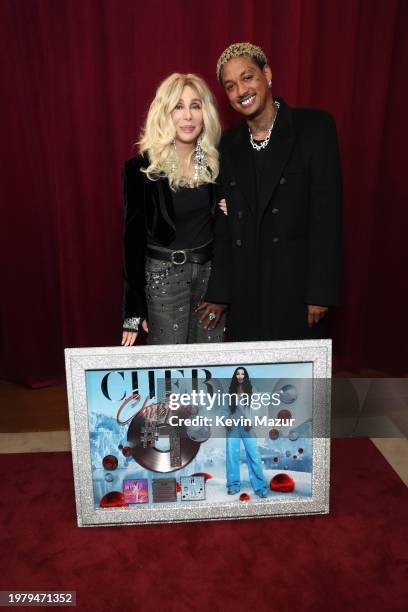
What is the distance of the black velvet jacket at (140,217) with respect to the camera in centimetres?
174

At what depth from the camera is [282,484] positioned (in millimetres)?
1445

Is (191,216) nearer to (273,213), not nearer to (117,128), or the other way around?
(273,213)

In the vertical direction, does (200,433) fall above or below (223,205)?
below

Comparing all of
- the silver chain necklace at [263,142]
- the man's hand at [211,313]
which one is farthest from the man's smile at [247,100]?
the man's hand at [211,313]

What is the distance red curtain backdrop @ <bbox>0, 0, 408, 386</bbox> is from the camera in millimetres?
2486

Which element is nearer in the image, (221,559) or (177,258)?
(221,559)

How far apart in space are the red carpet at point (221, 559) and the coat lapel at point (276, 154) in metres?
0.99

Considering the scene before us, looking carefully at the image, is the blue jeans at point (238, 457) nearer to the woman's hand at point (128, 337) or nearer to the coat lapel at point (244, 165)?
the woman's hand at point (128, 337)

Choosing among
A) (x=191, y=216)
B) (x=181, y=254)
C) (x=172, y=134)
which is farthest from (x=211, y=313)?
(x=172, y=134)

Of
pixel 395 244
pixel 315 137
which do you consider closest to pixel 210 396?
pixel 315 137

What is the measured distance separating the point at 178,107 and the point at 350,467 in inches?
54.6

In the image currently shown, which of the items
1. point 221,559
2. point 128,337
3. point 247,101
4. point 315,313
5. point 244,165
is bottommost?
point 221,559

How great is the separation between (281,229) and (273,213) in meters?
0.06

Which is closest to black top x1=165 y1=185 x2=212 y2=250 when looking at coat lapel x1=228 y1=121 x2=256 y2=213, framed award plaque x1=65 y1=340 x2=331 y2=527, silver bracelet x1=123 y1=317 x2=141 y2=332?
coat lapel x1=228 y1=121 x2=256 y2=213
